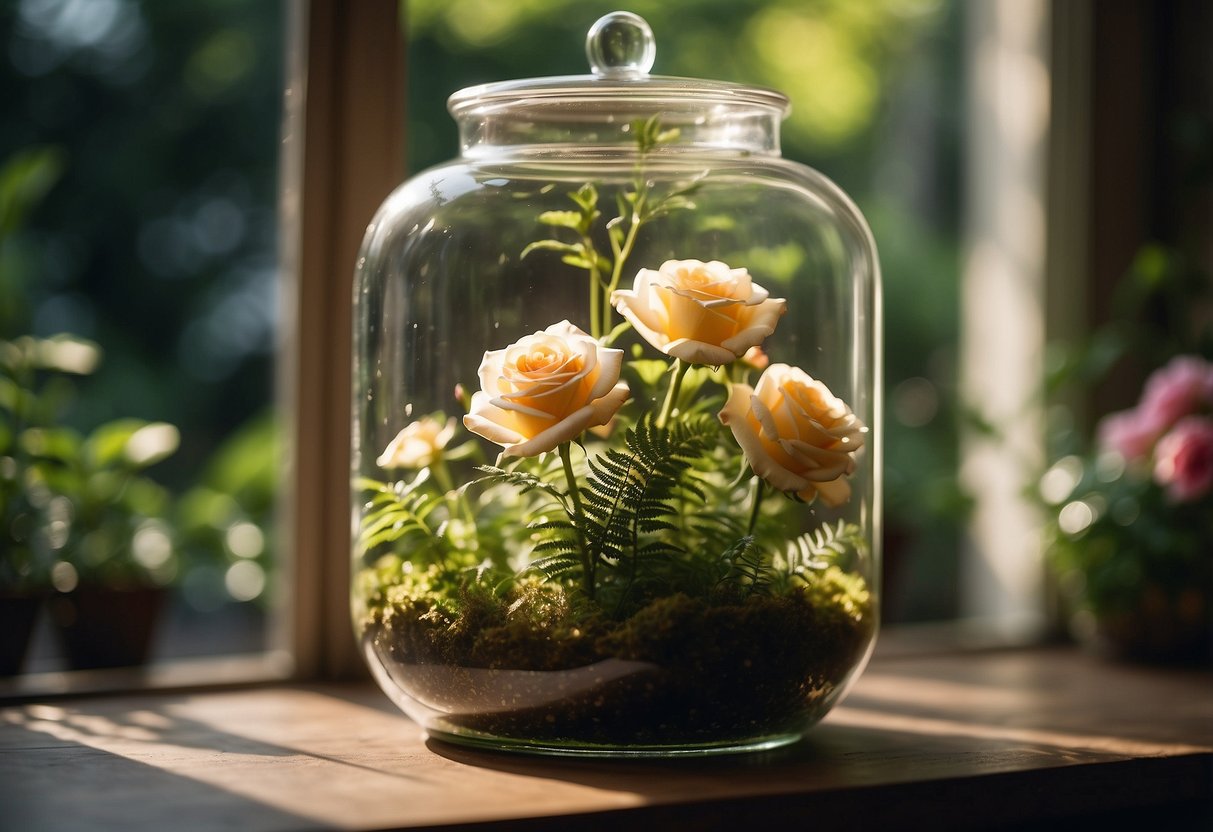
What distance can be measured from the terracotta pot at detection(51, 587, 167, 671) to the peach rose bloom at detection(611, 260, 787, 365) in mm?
607

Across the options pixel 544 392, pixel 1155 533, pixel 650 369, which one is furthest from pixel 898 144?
pixel 544 392

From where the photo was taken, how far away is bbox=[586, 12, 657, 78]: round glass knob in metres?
0.96

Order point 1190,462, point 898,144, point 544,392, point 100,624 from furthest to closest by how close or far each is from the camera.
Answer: point 898,144 < point 1190,462 < point 100,624 < point 544,392

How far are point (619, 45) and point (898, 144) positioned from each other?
3.30 feet

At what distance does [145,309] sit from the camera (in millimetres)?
1423

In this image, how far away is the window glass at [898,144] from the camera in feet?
5.58

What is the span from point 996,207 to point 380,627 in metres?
1.08

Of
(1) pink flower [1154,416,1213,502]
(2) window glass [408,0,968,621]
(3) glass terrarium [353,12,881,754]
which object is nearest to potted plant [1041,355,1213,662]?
(1) pink flower [1154,416,1213,502]

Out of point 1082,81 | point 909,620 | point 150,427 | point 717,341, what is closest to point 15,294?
point 150,427

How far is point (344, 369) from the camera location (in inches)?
47.9

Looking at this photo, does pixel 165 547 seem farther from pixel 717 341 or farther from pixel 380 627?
pixel 717 341

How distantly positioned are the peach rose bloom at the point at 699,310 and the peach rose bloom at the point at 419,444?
0.58ft

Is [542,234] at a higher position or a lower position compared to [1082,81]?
lower

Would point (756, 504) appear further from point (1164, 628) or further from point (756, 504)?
point (1164, 628)
